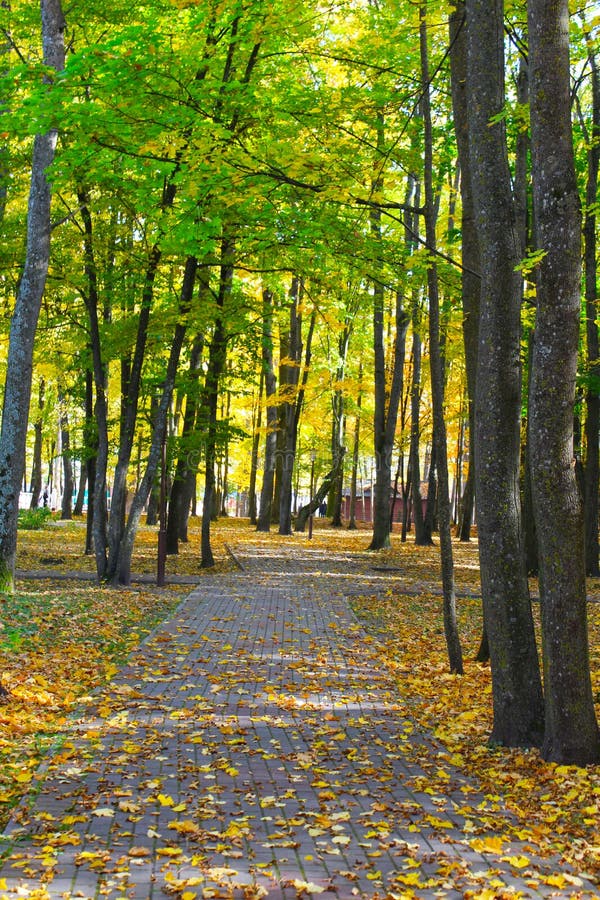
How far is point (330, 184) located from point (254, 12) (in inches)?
142

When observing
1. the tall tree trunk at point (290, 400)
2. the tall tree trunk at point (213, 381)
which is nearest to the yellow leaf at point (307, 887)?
the tall tree trunk at point (213, 381)

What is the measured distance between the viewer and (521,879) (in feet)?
13.8

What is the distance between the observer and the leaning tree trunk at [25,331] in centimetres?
1254

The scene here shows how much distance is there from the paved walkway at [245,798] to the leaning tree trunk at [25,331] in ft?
13.3

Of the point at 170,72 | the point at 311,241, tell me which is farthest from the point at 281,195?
the point at 170,72

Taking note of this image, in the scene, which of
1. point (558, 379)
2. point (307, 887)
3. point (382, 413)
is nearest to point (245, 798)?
point (307, 887)

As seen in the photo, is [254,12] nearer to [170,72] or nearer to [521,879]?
[170,72]

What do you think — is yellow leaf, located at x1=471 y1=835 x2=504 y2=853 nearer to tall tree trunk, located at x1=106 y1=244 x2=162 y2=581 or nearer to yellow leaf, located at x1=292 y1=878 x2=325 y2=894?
yellow leaf, located at x1=292 y1=878 x2=325 y2=894

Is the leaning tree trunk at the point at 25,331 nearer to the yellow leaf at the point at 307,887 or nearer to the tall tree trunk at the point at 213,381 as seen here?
the tall tree trunk at the point at 213,381

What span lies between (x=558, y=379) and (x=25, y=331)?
29.9 ft

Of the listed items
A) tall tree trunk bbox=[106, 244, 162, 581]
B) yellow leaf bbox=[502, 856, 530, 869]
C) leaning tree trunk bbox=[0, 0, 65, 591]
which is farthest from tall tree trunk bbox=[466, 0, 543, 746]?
tall tree trunk bbox=[106, 244, 162, 581]

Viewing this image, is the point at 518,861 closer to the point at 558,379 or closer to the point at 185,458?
the point at 558,379

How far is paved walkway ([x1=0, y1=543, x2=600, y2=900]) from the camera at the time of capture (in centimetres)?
409

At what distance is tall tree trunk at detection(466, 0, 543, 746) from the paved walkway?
2.84 feet
